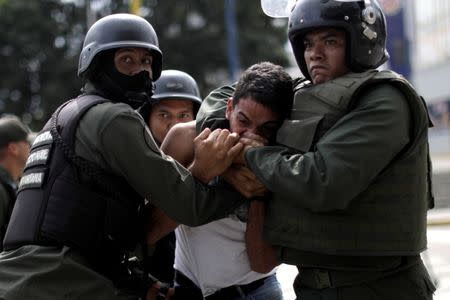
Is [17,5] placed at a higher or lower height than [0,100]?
higher

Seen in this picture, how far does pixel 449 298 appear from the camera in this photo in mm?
7703

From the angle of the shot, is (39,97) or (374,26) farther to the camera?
(39,97)

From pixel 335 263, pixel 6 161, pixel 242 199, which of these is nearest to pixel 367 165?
pixel 335 263

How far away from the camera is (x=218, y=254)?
9.71ft

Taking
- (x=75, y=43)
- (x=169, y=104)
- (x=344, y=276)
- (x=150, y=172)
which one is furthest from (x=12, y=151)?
(x=75, y=43)

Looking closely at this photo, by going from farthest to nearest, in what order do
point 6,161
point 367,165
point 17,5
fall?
point 17,5, point 6,161, point 367,165

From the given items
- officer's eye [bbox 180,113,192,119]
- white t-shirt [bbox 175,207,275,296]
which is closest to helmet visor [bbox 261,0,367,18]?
white t-shirt [bbox 175,207,275,296]

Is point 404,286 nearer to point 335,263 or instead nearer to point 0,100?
point 335,263

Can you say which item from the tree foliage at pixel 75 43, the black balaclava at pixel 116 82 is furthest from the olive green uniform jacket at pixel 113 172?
the tree foliage at pixel 75 43

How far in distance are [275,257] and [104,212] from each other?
0.66 metres

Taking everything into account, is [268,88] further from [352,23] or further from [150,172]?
[150,172]

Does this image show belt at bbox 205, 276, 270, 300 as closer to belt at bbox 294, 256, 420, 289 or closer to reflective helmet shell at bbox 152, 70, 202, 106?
belt at bbox 294, 256, 420, 289

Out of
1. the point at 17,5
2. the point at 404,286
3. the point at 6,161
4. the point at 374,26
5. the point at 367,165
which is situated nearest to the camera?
the point at 367,165

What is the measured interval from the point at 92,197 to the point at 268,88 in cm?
75
